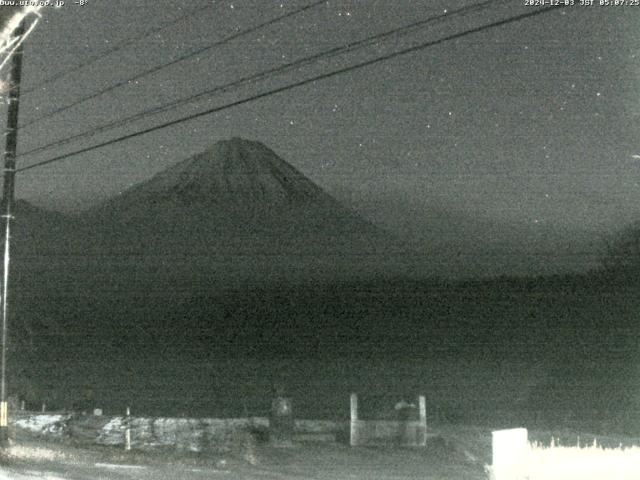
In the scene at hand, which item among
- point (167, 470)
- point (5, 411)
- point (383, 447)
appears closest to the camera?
point (167, 470)

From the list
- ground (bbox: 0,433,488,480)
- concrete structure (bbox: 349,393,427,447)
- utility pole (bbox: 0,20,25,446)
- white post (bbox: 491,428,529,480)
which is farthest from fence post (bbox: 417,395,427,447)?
utility pole (bbox: 0,20,25,446)

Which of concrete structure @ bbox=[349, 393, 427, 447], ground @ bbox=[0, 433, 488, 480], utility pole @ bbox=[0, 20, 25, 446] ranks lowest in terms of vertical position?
ground @ bbox=[0, 433, 488, 480]

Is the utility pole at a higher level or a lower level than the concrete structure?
higher

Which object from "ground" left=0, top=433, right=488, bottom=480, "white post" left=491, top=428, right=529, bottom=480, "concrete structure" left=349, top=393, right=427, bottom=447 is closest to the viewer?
"white post" left=491, top=428, right=529, bottom=480

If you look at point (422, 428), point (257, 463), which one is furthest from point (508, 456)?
point (422, 428)

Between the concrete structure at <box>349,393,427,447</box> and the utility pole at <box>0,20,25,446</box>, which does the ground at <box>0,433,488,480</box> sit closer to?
the concrete structure at <box>349,393,427,447</box>

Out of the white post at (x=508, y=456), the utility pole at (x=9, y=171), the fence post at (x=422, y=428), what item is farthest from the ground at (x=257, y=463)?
the white post at (x=508, y=456)

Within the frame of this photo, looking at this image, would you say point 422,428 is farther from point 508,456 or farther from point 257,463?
point 508,456

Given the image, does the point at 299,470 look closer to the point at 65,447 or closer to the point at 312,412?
the point at 65,447

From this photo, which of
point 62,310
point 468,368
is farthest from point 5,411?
point 62,310
